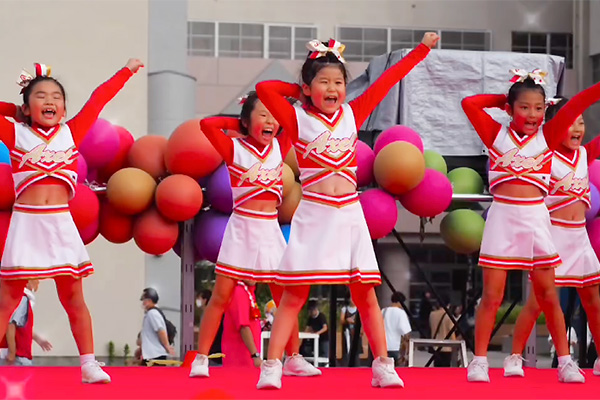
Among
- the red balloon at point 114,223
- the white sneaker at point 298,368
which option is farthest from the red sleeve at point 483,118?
the red balloon at point 114,223

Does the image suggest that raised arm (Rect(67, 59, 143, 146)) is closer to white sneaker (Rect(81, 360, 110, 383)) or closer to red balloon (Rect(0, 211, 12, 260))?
white sneaker (Rect(81, 360, 110, 383))

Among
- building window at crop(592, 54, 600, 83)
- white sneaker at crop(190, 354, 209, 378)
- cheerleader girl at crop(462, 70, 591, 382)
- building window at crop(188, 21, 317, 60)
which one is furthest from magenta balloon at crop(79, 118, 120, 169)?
building window at crop(592, 54, 600, 83)

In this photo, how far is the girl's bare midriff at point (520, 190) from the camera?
5.16m

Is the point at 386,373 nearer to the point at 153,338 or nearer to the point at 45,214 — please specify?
the point at 45,214

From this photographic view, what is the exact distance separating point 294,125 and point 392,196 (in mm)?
2609

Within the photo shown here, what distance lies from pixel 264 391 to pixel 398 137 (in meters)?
3.18

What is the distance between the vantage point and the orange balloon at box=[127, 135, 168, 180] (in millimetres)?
7207

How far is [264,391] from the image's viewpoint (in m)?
4.57

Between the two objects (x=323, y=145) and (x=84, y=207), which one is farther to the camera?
(x=84, y=207)

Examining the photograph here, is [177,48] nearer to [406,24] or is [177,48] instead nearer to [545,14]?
[406,24]

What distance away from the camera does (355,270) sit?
467 cm

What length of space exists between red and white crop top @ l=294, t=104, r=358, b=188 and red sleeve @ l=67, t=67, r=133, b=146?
1.04 meters

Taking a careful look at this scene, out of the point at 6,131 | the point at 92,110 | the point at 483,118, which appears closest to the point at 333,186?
the point at 483,118

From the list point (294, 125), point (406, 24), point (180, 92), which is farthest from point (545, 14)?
point (294, 125)
